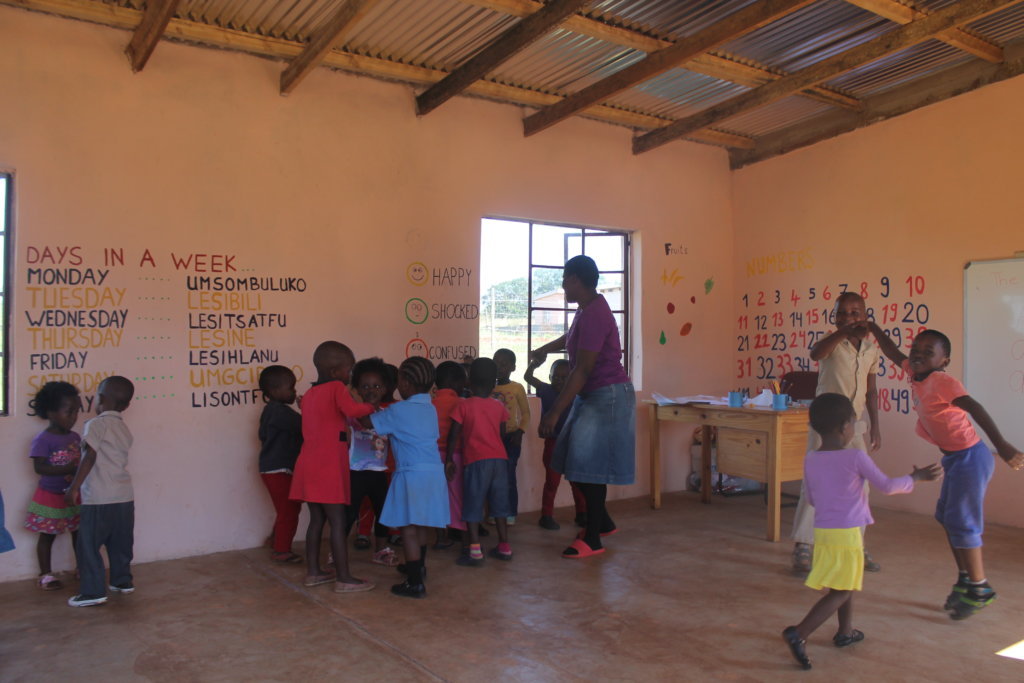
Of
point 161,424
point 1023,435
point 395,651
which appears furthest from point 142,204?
point 1023,435

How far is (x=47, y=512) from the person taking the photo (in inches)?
151

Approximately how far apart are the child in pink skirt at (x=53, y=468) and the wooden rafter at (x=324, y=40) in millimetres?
2220

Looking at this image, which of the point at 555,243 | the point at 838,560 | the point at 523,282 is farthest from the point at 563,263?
the point at 838,560

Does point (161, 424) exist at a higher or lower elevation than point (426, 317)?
lower

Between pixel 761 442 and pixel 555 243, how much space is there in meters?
2.27

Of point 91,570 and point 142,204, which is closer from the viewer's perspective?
point 91,570

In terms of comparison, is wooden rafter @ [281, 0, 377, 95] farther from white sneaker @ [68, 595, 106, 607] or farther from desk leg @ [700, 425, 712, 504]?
desk leg @ [700, 425, 712, 504]

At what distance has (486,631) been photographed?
10.9 ft

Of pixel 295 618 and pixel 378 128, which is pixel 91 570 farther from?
pixel 378 128

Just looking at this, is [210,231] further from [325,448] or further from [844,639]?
[844,639]

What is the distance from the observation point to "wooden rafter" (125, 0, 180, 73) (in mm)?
3789

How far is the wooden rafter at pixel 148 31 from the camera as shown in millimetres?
3789

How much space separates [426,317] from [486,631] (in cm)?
253

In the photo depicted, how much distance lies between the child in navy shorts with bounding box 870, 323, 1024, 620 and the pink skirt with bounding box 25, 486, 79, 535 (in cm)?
439
